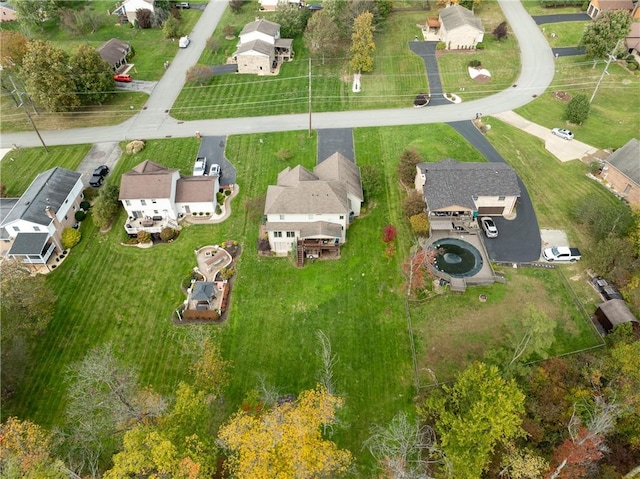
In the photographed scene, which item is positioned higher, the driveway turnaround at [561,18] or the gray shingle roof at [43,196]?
the driveway turnaround at [561,18]

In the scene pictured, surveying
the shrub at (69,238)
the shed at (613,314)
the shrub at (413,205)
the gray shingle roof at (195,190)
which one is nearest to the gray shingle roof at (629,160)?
A: the shed at (613,314)

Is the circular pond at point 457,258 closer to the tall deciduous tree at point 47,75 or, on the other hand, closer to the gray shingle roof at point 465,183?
the gray shingle roof at point 465,183

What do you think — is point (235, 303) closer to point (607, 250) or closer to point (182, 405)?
point (182, 405)

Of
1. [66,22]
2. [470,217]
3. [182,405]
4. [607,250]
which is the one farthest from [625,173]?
[66,22]

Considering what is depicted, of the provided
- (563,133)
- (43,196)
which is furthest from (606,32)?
(43,196)

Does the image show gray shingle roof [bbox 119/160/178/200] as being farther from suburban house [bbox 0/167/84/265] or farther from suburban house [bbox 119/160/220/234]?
suburban house [bbox 0/167/84/265]

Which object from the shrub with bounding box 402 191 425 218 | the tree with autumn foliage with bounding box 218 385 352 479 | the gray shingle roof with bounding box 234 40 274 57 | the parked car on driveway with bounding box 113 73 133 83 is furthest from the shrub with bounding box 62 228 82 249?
the gray shingle roof with bounding box 234 40 274 57

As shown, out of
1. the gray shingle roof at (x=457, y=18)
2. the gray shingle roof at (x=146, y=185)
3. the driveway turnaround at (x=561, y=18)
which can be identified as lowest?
the gray shingle roof at (x=146, y=185)
